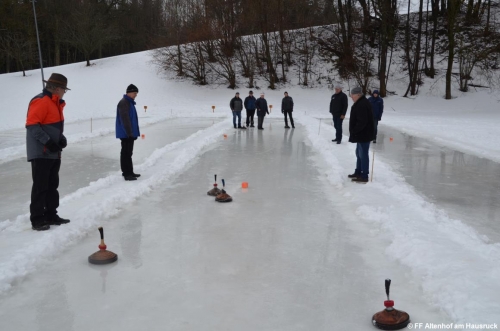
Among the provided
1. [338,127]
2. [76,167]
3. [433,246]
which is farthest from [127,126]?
[338,127]

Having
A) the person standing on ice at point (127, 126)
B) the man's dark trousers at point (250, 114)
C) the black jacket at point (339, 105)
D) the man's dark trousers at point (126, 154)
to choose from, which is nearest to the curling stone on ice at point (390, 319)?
the person standing on ice at point (127, 126)

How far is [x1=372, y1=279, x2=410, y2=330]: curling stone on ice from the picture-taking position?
3389 mm

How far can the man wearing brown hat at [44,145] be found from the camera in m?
5.52

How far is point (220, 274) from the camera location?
441 cm

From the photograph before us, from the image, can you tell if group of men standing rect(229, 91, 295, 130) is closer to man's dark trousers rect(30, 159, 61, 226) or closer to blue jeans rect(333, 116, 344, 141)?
blue jeans rect(333, 116, 344, 141)

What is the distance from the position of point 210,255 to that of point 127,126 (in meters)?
4.52

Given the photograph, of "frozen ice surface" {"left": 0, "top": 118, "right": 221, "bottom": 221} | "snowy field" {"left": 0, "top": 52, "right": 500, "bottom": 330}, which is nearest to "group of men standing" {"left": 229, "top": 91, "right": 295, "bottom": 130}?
"frozen ice surface" {"left": 0, "top": 118, "right": 221, "bottom": 221}

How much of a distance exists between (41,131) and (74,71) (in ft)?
157

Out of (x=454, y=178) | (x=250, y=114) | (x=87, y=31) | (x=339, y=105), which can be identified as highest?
(x=87, y=31)

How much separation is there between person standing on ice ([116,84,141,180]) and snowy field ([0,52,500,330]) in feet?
0.99

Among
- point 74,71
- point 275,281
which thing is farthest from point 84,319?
point 74,71

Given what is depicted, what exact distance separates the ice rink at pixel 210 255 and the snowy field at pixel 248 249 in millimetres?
20

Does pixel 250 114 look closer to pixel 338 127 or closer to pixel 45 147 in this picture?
pixel 338 127

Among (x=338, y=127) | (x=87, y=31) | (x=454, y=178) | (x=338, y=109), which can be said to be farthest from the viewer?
(x=87, y=31)
